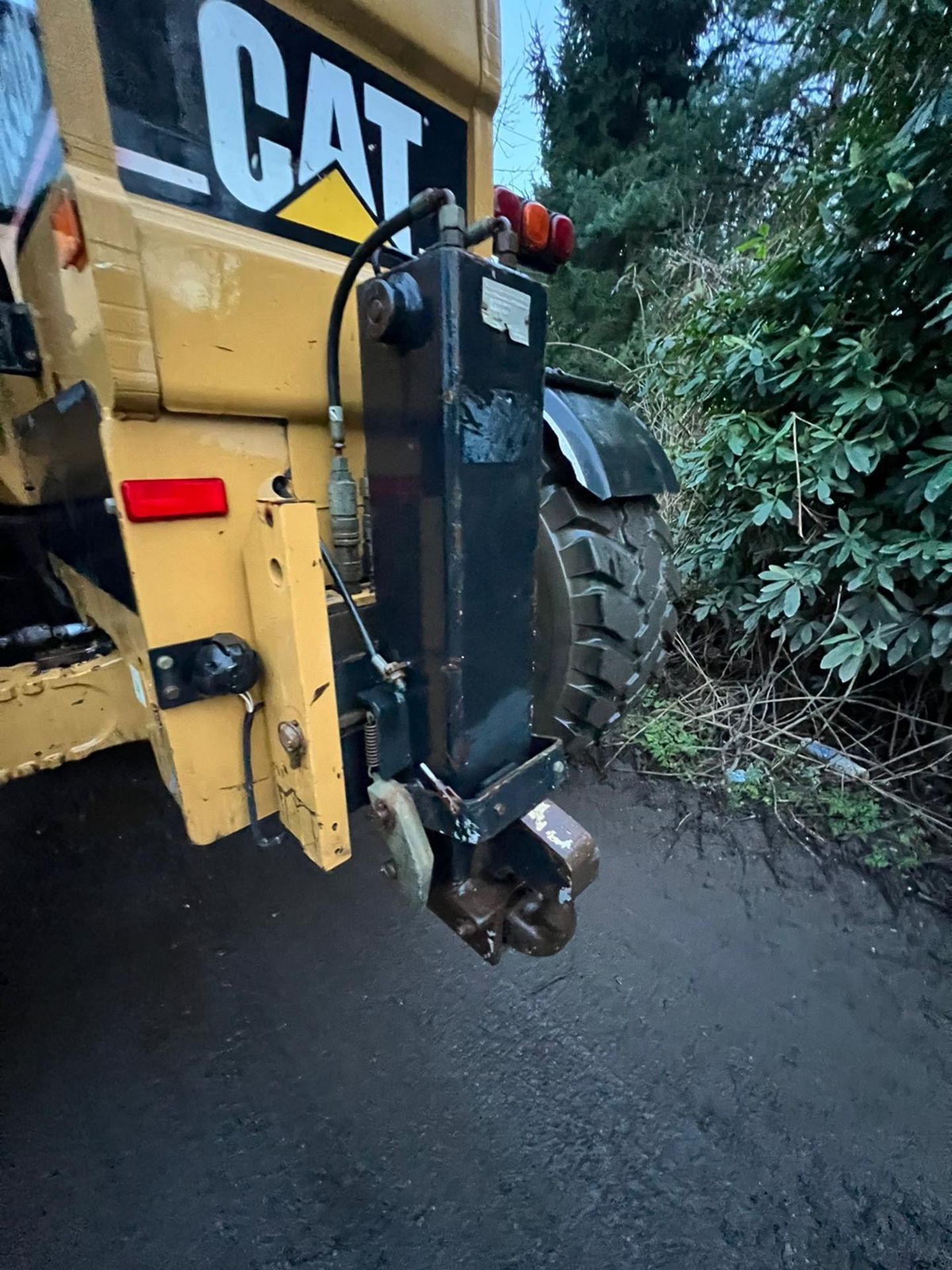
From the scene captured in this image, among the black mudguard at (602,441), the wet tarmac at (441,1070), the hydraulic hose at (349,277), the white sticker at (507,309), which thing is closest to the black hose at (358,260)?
the hydraulic hose at (349,277)

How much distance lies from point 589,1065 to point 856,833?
1.42 metres

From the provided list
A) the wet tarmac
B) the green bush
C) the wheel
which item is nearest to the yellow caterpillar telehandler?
the wheel

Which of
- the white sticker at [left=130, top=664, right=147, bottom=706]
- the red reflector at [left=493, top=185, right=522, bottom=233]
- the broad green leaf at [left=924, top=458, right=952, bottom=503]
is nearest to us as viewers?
the white sticker at [left=130, top=664, right=147, bottom=706]

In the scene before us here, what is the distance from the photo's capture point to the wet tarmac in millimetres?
1140

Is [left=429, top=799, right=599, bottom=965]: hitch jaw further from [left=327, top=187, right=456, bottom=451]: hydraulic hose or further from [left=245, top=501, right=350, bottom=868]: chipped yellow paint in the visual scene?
[left=327, top=187, right=456, bottom=451]: hydraulic hose

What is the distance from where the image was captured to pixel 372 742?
0.95m

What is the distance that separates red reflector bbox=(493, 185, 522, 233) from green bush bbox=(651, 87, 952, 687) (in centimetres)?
153

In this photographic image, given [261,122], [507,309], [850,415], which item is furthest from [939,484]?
[261,122]

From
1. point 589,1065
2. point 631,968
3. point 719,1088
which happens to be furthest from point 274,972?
point 719,1088

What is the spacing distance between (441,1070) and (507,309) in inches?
61.8

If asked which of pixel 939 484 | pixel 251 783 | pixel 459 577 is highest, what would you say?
pixel 939 484

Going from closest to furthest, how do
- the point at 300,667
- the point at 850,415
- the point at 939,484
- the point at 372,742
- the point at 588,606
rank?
the point at 300,667 < the point at 372,742 < the point at 588,606 < the point at 939,484 < the point at 850,415

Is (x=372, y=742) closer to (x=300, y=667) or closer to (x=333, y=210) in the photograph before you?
(x=300, y=667)

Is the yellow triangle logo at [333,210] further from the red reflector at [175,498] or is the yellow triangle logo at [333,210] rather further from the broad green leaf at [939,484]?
the broad green leaf at [939,484]
